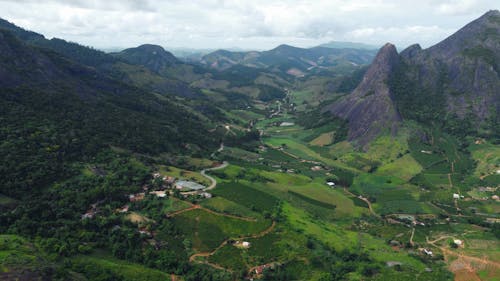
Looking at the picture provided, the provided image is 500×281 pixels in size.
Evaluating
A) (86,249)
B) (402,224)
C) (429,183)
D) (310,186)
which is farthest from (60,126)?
(429,183)

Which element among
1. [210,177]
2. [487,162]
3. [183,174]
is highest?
[183,174]

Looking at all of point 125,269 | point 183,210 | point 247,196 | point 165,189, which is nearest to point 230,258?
point 125,269

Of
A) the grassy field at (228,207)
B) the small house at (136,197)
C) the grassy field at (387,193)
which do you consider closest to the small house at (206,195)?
the grassy field at (228,207)

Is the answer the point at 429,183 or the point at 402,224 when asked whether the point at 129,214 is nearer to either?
the point at 402,224

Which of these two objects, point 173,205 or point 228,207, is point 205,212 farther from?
point 173,205

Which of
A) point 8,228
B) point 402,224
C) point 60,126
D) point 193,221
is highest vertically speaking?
point 60,126

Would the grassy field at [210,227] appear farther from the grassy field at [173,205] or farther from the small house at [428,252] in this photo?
the small house at [428,252]

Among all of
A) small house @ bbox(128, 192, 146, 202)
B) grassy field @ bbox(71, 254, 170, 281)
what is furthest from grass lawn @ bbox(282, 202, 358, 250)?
small house @ bbox(128, 192, 146, 202)

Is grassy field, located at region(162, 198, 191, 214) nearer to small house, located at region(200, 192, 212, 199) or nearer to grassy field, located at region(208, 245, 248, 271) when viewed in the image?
small house, located at region(200, 192, 212, 199)

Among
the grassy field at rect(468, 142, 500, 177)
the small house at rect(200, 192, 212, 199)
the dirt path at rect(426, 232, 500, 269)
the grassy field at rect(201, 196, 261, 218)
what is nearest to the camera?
Result: the dirt path at rect(426, 232, 500, 269)

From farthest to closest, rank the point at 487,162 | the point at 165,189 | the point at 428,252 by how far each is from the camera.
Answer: the point at 487,162, the point at 165,189, the point at 428,252

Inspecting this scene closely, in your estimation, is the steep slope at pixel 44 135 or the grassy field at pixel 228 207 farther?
the steep slope at pixel 44 135
